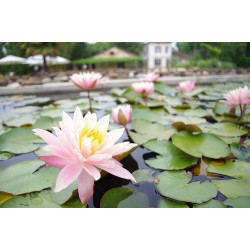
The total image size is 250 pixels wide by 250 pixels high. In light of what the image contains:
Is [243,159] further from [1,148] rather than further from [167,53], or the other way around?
[167,53]

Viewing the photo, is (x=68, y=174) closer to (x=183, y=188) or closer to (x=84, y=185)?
(x=84, y=185)

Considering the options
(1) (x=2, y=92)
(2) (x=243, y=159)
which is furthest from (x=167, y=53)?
(2) (x=243, y=159)

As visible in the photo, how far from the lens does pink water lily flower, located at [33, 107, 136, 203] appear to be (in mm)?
557

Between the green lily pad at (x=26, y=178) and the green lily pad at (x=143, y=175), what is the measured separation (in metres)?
0.39

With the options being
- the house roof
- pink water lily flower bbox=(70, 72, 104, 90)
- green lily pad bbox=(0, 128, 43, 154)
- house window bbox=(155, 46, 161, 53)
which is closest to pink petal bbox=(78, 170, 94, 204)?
green lily pad bbox=(0, 128, 43, 154)

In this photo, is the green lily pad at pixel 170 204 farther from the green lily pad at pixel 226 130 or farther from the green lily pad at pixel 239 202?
the green lily pad at pixel 226 130

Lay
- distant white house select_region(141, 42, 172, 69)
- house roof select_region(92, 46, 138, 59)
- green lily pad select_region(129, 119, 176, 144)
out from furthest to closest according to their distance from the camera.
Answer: distant white house select_region(141, 42, 172, 69) → house roof select_region(92, 46, 138, 59) → green lily pad select_region(129, 119, 176, 144)

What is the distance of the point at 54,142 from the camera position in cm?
58

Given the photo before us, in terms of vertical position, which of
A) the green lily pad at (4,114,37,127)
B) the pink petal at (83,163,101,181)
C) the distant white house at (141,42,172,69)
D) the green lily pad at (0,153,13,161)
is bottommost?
the green lily pad at (0,153,13,161)

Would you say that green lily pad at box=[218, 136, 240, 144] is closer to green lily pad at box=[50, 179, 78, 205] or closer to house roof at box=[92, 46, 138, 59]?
green lily pad at box=[50, 179, 78, 205]

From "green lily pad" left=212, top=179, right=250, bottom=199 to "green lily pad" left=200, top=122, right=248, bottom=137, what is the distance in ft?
1.77

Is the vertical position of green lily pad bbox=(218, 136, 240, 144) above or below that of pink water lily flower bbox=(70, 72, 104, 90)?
below

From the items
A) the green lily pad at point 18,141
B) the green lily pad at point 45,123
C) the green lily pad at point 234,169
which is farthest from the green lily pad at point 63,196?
the green lily pad at point 45,123

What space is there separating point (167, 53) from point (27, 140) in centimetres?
2204
